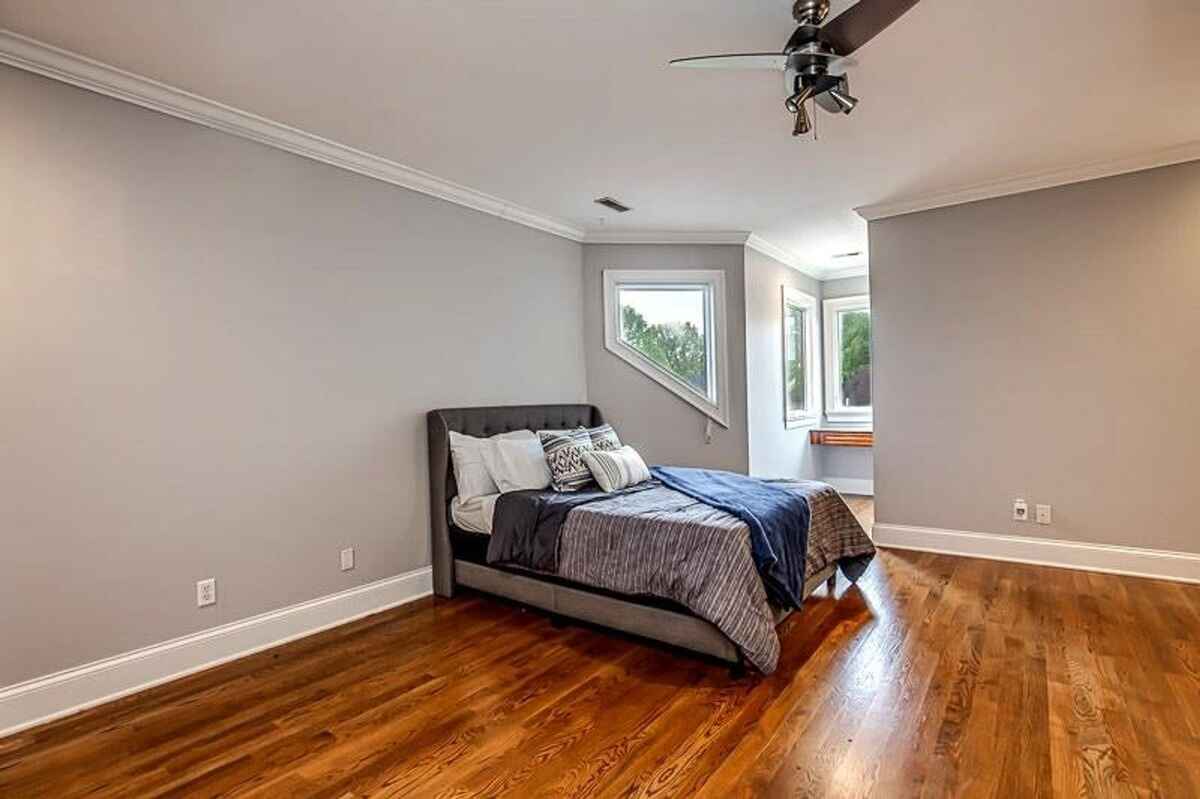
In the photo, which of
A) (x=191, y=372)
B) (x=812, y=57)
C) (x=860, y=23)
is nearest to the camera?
(x=860, y=23)

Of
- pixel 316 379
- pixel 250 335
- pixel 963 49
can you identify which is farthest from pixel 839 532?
pixel 250 335

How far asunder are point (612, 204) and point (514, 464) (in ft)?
6.61

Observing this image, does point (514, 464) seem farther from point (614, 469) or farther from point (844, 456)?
point (844, 456)

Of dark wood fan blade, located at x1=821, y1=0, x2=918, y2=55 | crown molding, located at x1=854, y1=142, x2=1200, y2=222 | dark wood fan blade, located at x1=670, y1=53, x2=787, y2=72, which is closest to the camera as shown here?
dark wood fan blade, located at x1=821, y1=0, x2=918, y2=55

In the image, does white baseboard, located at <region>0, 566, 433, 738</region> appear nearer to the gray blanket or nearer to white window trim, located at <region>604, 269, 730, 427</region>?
the gray blanket

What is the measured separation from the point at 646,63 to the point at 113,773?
3.19m

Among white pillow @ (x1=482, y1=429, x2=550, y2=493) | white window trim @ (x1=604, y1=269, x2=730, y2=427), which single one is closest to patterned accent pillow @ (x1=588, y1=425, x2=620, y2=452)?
white pillow @ (x1=482, y1=429, x2=550, y2=493)

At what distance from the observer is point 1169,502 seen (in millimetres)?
3531

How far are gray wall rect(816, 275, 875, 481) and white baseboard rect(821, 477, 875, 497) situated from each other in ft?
0.04

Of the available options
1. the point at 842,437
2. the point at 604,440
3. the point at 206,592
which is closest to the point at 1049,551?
the point at 842,437

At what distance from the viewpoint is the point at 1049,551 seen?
386 centimetres

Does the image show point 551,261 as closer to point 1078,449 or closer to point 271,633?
point 271,633

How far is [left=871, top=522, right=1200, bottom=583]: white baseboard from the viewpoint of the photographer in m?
3.52

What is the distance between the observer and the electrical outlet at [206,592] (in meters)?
2.67
